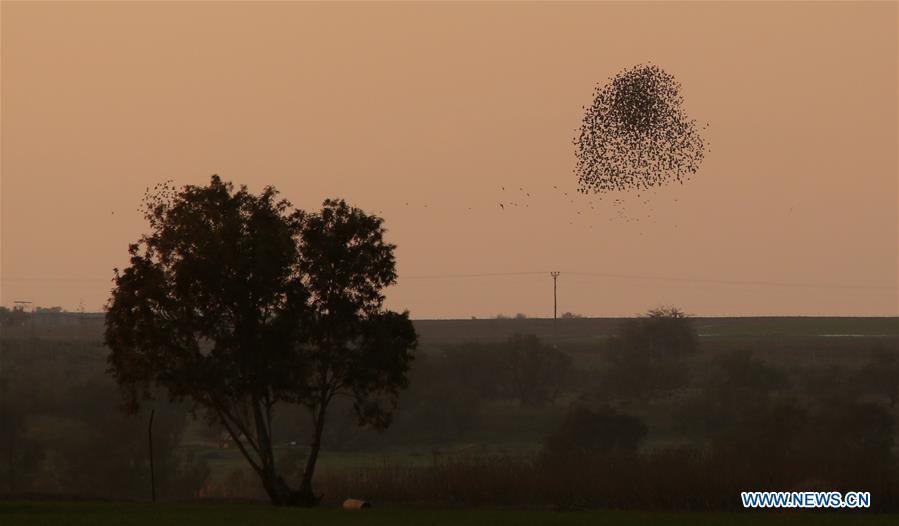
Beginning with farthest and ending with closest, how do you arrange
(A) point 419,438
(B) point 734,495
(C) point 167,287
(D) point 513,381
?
1. (D) point 513,381
2. (A) point 419,438
3. (B) point 734,495
4. (C) point 167,287

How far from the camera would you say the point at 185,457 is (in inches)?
5369

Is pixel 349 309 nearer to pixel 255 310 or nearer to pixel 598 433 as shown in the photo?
pixel 255 310

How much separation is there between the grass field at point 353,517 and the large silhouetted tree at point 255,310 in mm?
4390

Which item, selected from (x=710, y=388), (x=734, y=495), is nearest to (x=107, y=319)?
(x=734, y=495)

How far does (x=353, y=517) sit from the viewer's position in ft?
214

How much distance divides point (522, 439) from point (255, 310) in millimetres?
82759

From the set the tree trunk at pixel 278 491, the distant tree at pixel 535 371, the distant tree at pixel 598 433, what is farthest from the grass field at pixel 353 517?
the distant tree at pixel 535 371

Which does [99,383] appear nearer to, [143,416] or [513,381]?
[143,416]

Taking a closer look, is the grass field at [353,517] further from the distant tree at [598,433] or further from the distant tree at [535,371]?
the distant tree at [535,371]

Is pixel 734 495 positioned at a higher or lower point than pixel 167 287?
lower

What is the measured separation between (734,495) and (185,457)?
6559 centimetres

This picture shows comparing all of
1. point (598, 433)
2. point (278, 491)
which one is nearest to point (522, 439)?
point (598, 433)

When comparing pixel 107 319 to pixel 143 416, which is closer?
pixel 107 319

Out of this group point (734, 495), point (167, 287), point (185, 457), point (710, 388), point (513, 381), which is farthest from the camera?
point (513, 381)
